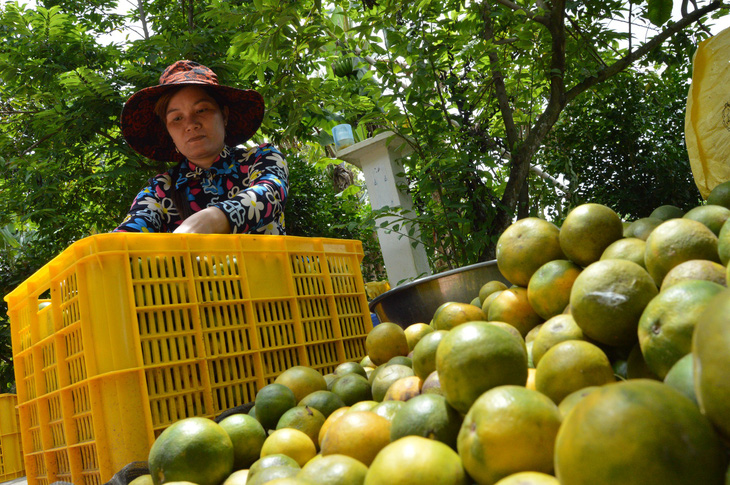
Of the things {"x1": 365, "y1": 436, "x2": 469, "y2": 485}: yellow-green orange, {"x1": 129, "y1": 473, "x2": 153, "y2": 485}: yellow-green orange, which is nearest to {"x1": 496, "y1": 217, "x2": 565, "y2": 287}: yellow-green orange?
{"x1": 365, "y1": 436, "x2": 469, "y2": 485}: yellow-green orange

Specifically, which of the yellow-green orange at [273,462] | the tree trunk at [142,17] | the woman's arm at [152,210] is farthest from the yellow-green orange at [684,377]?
the tree trunk at [142,17]

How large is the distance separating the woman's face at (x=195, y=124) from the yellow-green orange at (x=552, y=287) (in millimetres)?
1971

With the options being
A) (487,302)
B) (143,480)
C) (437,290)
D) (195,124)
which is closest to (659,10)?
(437,290)

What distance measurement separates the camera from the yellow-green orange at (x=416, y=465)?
106 centimetres

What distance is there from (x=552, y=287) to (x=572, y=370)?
50cm

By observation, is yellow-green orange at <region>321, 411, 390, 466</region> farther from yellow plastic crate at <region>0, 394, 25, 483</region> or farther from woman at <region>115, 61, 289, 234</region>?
yellow plastic crate at <region>0, 394, 25, 483</region>

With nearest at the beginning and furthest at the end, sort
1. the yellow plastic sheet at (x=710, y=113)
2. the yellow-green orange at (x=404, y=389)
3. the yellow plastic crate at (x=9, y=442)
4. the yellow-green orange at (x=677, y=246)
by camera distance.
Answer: the yellow-green orange at (x=677, y=246) < the yellow-green orange at (x=404, y=389) < the yellow plastic sheet at (x=710, y=113) < the yellow plastic crate at (x=9, y=442)

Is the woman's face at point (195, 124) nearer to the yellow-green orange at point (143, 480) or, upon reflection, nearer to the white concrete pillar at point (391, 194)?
the yellow-green orange at point (143, 480)

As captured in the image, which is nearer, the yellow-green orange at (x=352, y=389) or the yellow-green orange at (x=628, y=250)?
the yellow-green orange at (x=628, y=250)

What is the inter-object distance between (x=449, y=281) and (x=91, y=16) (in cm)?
698

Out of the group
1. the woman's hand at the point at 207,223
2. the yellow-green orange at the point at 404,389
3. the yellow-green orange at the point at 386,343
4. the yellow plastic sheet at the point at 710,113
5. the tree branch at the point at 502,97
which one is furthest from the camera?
the tree branch at the point at 502,97

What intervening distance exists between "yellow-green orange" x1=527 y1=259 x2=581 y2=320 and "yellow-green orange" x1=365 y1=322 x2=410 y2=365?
0.60 meters

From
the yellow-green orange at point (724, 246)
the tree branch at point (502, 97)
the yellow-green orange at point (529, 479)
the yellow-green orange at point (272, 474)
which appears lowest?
the yellow-green orange at point (529, 479)

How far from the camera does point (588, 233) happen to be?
1.81 m
